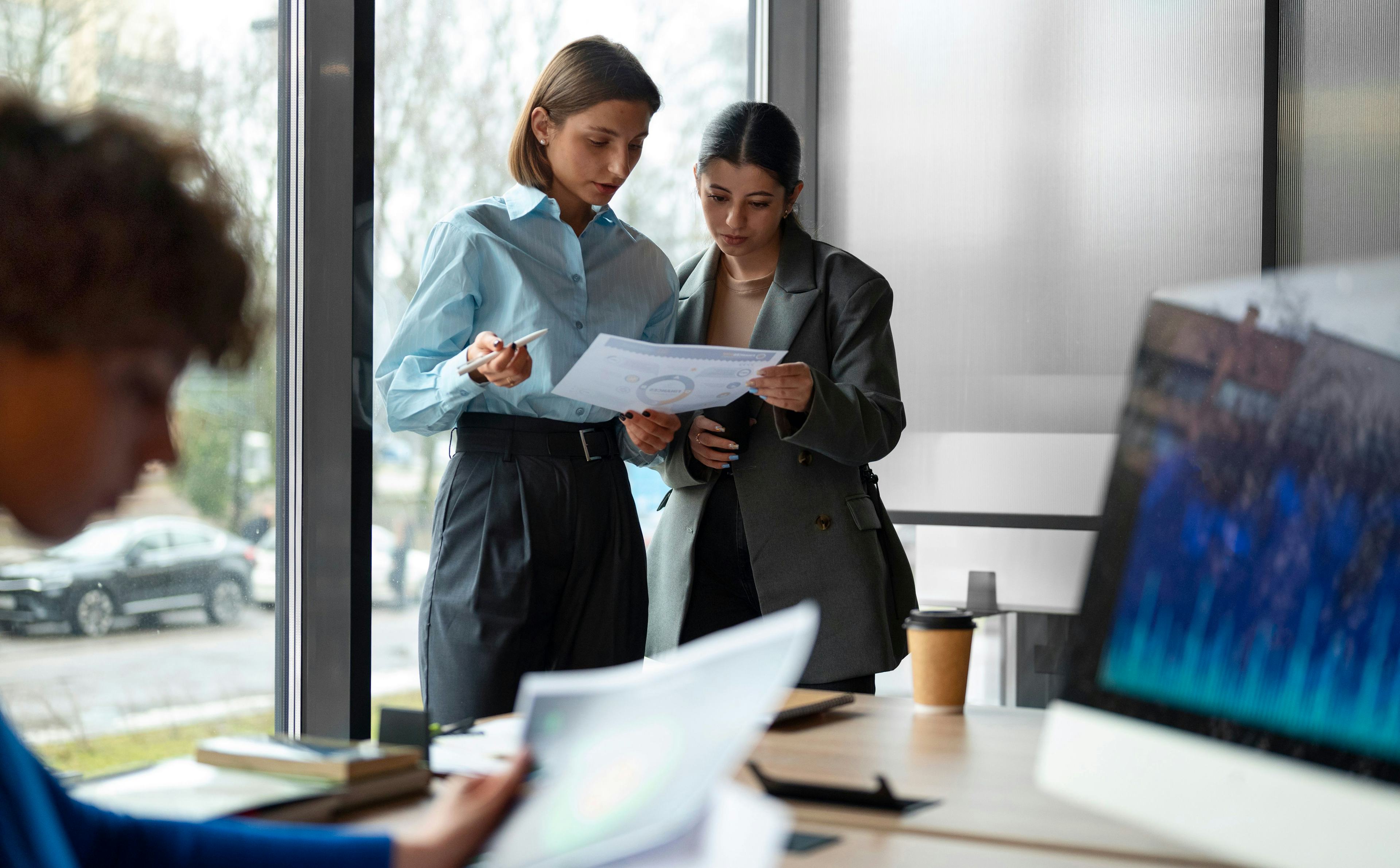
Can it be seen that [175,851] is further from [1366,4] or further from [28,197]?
[1366,4]

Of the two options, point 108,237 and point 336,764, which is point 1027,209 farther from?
point 108,237

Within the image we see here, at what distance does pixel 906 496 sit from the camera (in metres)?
3.40

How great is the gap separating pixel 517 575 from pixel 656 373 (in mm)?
390

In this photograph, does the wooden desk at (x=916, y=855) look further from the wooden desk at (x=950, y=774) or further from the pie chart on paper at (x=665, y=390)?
the pie chart on paper at (x=665, y=390)

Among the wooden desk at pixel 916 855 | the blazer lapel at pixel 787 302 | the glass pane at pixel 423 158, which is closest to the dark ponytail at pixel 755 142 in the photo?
the blazer lapel at pixel 787 302

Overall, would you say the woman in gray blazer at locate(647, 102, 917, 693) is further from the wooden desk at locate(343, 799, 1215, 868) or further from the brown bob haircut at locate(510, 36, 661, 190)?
the wooden desk at locate(343, 799, 1215, 868)

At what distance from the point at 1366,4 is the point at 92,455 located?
10.2 feet

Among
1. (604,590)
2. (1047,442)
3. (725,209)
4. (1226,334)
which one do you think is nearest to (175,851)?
(1226,334)

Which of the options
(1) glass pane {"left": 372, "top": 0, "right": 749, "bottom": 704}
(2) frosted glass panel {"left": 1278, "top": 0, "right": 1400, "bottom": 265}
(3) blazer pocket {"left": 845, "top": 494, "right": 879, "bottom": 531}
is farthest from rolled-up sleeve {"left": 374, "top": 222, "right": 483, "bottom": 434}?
(2) frosted glass panel {"left": 1278, "top": 0, "right": 1400, "bottom": 265}

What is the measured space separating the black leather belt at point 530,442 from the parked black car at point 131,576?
1.51ft

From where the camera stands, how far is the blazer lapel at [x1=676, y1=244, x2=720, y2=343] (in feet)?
7.79

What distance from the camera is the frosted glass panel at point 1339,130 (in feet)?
9.38

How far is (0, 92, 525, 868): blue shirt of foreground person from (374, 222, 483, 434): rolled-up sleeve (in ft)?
3.55

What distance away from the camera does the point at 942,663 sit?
148 cm
